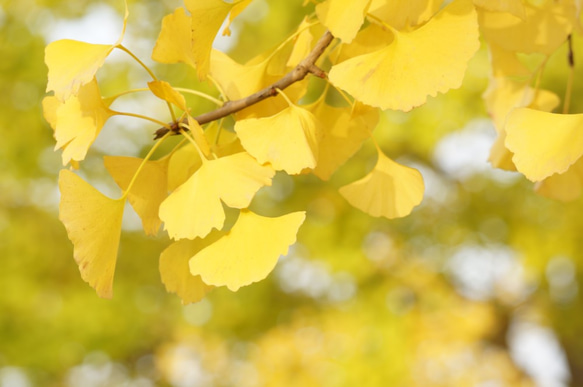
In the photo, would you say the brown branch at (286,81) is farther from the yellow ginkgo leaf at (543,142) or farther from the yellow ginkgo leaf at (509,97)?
the yellow ginkgo leaf at (509,97)

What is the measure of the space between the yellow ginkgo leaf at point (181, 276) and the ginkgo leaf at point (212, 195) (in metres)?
0.05

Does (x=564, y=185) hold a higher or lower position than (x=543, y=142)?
lower

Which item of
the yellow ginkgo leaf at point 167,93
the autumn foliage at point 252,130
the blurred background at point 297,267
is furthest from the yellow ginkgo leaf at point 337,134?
the blurred background at point 297,267

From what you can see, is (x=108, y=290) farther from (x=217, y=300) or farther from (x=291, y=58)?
(x=217, y=300)

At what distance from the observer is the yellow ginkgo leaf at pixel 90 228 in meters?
0.35

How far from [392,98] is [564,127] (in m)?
0.10

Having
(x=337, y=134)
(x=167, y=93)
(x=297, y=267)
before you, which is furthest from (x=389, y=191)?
(x=297, y=267)

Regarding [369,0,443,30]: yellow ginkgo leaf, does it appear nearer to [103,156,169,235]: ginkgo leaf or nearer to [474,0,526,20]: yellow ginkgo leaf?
[474,0,526,20]: yellow ginkgo leaf

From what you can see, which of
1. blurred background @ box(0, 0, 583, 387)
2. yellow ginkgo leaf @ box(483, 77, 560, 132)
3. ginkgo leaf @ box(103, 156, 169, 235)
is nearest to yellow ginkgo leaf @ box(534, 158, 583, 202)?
yellow ginkgo leaf @ box(483, 77, 560, 132)

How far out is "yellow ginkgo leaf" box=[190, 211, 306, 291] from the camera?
339mm

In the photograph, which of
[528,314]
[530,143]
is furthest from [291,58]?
[528,314]

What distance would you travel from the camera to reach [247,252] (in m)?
0.35

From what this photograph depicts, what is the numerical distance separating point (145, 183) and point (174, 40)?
0.35 ft

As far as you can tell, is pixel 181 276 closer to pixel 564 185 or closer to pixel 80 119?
pixel 80 119
